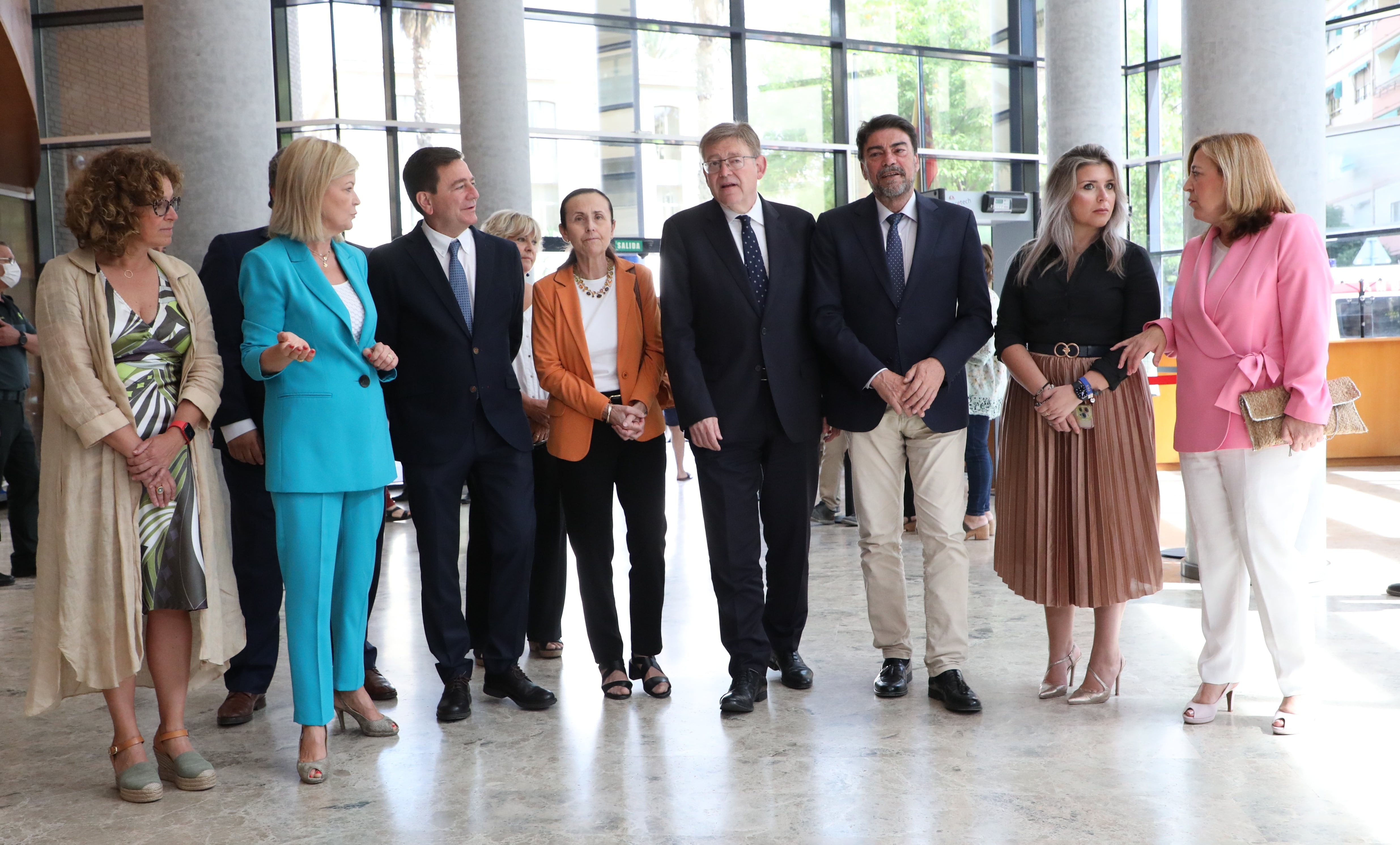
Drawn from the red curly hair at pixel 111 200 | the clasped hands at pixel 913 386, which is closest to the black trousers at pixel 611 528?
the clasped hands at pixel 913 386

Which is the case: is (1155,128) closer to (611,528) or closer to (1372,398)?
(1372,398)

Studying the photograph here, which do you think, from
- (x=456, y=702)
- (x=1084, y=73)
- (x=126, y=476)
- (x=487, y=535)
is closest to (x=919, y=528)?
(x=487, y=535)

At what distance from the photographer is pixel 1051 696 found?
11.4 ft

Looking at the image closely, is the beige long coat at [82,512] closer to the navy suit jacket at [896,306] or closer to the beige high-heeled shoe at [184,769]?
the beige high-heeled shoe at [184,769]

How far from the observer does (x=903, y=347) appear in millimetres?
3420

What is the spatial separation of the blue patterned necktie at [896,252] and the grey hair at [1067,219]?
37 cm

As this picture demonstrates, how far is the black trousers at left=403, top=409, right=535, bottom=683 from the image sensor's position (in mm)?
3441

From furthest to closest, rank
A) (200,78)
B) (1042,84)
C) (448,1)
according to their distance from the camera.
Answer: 1. (1042,84)
2. (448,1)
3. (200,78)

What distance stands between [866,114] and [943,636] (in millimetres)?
11610

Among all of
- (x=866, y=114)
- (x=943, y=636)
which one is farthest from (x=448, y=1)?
(x=943, y=636)

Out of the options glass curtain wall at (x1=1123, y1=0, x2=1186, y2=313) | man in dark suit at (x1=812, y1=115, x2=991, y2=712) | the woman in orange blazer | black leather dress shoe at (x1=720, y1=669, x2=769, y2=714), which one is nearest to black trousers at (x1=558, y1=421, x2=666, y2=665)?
the woman in orange blazer

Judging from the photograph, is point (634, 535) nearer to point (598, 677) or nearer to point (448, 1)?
point (598, 677)

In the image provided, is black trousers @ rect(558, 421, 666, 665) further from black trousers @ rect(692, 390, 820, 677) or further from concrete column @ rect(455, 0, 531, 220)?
concrete column @ rect(455, 0, 531, 220)

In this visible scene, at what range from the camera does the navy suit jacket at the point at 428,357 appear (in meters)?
3.41
